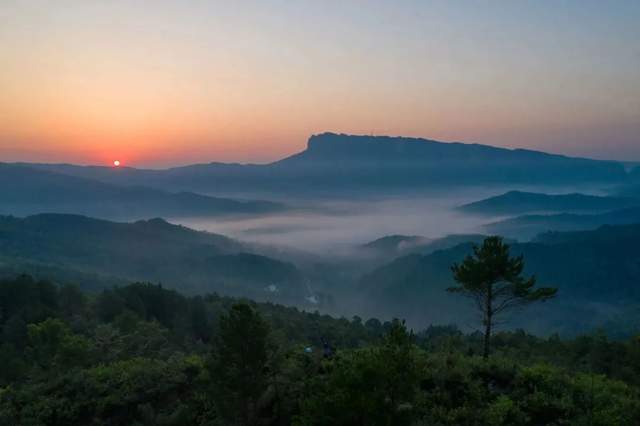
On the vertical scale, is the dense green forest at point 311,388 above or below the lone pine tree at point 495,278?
below

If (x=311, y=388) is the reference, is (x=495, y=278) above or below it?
above

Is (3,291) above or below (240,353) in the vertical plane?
below

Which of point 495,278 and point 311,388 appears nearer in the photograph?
point 311,388

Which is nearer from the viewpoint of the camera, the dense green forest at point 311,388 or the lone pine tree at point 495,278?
the dense green forest at point 311,388

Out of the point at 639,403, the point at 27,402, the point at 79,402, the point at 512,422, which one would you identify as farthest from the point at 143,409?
the point at 639,403

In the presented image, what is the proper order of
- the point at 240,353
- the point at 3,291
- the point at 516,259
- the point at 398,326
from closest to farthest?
the point at 398,326
the point at 240,353
the point at 516,259
the point at 3,291

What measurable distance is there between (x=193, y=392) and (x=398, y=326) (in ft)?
41.3

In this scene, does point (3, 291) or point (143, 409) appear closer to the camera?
point (143, 409)

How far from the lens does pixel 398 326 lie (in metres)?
14.8

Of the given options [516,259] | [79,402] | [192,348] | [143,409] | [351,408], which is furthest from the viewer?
[192,348]

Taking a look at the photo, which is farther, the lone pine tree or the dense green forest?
the lone pine tree

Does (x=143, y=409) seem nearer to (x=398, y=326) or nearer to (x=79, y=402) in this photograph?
(x=79, y=402)

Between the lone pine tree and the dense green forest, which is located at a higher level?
the lone pine tree

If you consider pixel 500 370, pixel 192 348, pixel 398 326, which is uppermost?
pixel 398 326
